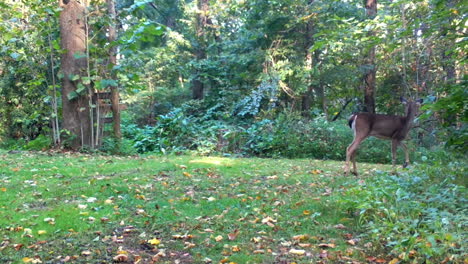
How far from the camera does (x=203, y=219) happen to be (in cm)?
493

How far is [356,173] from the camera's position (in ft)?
25.7

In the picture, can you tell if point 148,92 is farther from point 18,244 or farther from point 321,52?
point 18,244

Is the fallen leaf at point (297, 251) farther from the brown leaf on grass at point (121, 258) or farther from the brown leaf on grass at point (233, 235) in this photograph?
the brown leaf on grass at point (121, 258)

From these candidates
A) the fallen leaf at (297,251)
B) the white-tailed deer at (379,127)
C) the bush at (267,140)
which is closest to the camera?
the fallen leaf at (297,251)

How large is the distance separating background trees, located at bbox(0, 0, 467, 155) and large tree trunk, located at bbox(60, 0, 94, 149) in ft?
0.12

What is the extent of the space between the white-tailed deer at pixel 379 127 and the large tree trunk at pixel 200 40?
37.5 feet

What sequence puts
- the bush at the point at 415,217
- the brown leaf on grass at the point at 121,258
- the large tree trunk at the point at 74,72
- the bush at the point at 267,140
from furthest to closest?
the bush at the point at 267,140
the large tree trunk at the point at 74,72
the brown leaf on grass at the point at 121,258
the bush at the point at 415,217

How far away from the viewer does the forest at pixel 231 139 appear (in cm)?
419

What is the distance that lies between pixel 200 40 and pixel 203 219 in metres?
16.0

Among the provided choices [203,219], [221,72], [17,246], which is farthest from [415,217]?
[221,72]

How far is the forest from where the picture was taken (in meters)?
4.19

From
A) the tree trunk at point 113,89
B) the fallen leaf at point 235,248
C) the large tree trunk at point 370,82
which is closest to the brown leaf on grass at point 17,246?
→ the fallen leaf at point 235,248

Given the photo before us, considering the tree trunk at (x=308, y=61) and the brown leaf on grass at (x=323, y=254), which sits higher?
the tree trunk at (x=308, y=61)

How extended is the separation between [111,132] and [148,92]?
9138 millimetres
